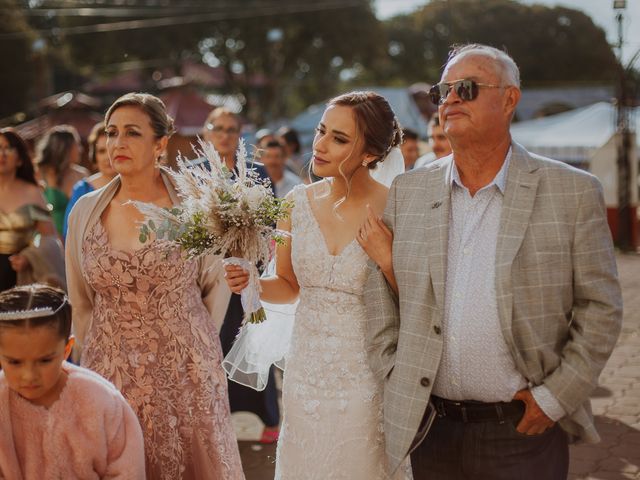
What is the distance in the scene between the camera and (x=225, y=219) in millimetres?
3828

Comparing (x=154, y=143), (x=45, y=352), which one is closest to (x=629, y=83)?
(x=154, y=143)

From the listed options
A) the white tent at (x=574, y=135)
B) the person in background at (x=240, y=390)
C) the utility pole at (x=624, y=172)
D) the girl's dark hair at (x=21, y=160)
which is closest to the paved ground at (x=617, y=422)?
the person in background at (x=240, y=390)

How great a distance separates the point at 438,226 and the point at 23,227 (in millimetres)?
4135

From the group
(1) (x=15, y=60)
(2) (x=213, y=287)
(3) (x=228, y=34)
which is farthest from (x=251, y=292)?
(3) (x=228, y=34)

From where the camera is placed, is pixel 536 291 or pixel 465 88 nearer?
pixel 536 291

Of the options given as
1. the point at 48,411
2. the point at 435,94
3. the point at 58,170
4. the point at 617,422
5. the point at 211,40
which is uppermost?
the point at 211,40

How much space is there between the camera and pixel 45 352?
3.17 meters

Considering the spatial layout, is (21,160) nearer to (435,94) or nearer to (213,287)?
(213,287)

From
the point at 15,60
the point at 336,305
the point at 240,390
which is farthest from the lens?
the point at 15,60

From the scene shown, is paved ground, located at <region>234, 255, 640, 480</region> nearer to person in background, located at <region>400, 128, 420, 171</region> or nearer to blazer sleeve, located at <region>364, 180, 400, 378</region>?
blazer sleeve, located at <region>364, 180, 400, 378</region>

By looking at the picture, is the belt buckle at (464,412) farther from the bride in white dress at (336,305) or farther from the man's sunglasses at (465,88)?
the man's sunglasses at (465,88)

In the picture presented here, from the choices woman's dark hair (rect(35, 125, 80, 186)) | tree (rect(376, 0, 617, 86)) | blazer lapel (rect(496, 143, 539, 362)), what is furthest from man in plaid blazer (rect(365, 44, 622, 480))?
tree (rect(376, 0, 617, 86))

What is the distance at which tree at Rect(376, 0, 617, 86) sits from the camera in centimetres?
6203

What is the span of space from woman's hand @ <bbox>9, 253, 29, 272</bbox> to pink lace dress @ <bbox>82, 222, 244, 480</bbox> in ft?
6.82
